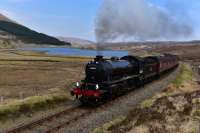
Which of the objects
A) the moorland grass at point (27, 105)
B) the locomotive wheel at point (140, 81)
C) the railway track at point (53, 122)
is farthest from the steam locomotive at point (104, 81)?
the railway track at point (53, 122)

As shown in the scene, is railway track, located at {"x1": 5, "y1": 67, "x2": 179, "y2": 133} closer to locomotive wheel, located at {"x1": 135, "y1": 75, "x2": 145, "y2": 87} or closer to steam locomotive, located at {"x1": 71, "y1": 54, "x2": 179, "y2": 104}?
steam locomotive, located at {"x1": 71, "y1": 54, "x2": 179, "y2": 104}

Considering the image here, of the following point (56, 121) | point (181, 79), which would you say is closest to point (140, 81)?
point (181, 79)

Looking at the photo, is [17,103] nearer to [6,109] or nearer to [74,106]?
[6,109]

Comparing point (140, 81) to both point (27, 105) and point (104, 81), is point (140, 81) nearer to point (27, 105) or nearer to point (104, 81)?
point (104, 81)

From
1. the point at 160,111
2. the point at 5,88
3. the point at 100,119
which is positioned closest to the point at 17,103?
the point at 100,119

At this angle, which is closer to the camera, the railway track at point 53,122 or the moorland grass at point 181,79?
the railway track at point 53,122

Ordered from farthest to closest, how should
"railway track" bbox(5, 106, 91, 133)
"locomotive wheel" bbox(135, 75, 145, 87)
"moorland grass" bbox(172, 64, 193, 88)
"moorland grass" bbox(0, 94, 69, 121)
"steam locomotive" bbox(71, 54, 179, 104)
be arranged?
"moorland grass" bbox(172, 64, 193, 88) < "locomotive wheel" bbox(135, 75, 145, 87) < "steam locomotive" bbox(71, 54, 179, 104) < "moorland grass" bbox(0, 94, 69, 121) < "railway track" bbox(5, 106, 91, 133)

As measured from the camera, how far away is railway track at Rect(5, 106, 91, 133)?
21.7m

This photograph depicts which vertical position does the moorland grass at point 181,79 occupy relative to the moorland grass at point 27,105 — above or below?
below

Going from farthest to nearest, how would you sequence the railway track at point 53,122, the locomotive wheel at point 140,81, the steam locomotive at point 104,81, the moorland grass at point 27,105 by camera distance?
the locomotive wheel at point 140,81 → the steam locomotive at point 104,81 → the moorland grass at point 27,105 → the railway track at point 53,122

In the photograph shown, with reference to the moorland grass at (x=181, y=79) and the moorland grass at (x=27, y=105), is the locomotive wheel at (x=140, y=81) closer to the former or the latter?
the moorland grass at (x=181, y=79)

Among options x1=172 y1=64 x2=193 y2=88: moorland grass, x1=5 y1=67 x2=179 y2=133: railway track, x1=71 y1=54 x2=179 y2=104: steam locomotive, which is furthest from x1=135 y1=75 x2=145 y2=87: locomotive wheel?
x1=5 y1=67 x2=179 y2=133: railway track

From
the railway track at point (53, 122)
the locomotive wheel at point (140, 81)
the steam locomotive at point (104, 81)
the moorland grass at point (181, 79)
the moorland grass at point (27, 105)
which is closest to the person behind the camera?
Answer: the railway track at point (53, 122)

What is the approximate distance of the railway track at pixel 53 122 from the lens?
21709mm
